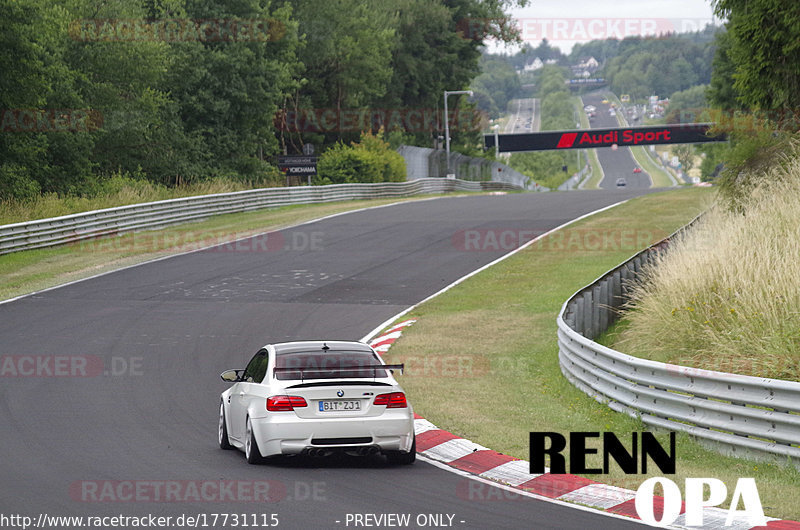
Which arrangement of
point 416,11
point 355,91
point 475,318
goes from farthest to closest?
point 416,11, point 355,91, point 475,318

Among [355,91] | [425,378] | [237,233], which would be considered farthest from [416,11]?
[425,378]

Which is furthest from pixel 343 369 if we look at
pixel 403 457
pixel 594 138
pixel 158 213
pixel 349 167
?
pixel 594 138

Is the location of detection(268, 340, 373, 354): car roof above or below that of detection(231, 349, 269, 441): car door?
above

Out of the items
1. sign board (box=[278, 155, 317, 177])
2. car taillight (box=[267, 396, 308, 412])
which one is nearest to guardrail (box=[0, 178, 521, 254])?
sign board (box=[278, 155, 317, 177])

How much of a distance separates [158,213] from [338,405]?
1101 inches

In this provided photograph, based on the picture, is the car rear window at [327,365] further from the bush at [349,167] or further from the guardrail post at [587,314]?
the bush at [349,167]

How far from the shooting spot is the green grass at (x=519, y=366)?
10164 mm

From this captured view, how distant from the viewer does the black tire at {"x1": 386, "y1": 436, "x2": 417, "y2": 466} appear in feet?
33.7

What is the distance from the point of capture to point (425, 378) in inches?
611

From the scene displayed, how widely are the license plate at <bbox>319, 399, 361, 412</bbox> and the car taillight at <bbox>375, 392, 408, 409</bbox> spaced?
0.74 ft

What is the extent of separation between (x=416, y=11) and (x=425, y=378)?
8132cm

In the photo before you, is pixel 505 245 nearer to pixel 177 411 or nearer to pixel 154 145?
pixel 177 411

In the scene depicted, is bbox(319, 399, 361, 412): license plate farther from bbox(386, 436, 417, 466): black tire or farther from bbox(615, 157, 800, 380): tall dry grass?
bbox(615, 157, 800, 380): tall dry grass

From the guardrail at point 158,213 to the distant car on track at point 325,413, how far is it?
70.3ft
